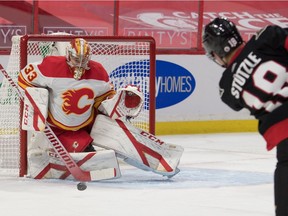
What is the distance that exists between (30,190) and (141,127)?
3.73ft

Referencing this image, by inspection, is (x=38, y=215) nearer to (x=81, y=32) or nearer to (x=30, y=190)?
(x=30, y=190)

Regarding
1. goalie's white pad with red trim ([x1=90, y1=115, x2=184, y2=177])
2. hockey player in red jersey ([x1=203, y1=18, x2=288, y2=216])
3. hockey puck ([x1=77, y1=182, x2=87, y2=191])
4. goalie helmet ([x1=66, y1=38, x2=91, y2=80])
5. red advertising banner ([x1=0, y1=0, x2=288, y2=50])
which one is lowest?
hockey puck ([x1=77, y1=182, x2=87, y2=191])

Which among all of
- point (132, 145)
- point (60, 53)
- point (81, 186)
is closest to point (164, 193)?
point (81, 186)

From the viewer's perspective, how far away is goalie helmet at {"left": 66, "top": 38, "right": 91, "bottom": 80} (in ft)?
17.8

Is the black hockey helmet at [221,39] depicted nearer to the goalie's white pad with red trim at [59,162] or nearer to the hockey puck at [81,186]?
the hockey puck at [81,186]

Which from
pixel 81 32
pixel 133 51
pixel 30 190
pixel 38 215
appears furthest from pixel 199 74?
pixel 38 215

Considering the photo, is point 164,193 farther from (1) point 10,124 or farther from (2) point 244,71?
(2) point 244,71

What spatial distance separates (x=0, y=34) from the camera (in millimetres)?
7508

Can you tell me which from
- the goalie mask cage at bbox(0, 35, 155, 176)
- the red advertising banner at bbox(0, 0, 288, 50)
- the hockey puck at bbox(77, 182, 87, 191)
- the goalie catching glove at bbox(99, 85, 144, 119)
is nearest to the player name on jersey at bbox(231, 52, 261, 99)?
the hockey puck at bbox(77, 182, 87, 191)

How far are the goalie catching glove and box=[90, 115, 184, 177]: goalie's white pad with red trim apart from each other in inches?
2.4

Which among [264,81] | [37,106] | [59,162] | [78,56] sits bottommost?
[59,162]

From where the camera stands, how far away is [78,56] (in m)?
5.43

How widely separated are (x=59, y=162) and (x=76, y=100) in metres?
0.34

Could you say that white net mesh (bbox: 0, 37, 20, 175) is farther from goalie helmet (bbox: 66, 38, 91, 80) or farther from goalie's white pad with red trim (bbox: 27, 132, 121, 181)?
goalie helmet (bbox: 66, 38, 91, 80)
